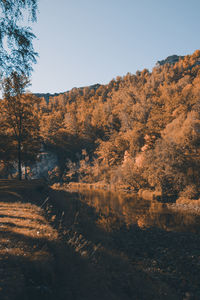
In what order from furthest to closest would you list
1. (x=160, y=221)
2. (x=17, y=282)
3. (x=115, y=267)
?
(x=160, y=221), (x=115, y=267), (x=17, y=282)

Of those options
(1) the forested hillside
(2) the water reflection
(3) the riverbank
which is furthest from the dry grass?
(1) the forested hillside

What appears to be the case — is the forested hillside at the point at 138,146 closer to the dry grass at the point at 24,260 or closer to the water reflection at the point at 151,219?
the water reflection at the point at 151,219

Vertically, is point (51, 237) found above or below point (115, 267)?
above

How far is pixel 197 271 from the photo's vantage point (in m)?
11.5

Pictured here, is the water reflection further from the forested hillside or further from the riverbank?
the riverbank


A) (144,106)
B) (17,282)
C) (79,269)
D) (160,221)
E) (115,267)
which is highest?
(144,106)

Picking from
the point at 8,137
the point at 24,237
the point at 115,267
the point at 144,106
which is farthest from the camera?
the point at 144,106

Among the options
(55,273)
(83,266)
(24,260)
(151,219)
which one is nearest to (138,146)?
(151,219)

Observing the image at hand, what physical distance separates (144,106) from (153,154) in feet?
157

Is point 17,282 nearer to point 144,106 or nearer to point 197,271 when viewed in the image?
point 197,271

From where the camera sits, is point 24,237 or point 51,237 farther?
point 51,237

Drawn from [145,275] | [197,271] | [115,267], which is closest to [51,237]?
[115,267]

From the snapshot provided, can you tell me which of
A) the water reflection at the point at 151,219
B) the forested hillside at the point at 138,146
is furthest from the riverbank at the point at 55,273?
the forested hillside at the point at 138,146

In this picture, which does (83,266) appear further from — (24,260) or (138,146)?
(138,146)
